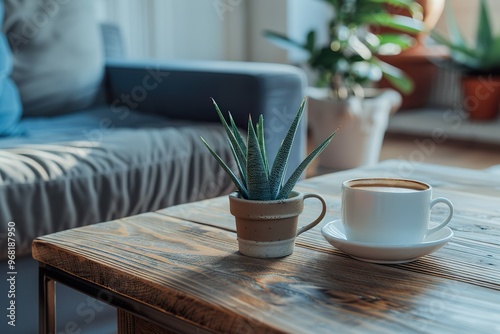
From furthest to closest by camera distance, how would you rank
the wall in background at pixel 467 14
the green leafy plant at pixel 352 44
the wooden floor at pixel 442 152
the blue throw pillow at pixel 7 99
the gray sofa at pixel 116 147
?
the wall in background at pixel 467 14
the wooden floor at pixel 442 152
the green leafy plant at pixel 352 44
the blue throw pillow at pixel 7 99
the gray sofa at pixel 116 147

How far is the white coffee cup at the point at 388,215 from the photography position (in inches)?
28.2

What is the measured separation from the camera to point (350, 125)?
268 cm

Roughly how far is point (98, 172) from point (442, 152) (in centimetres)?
227

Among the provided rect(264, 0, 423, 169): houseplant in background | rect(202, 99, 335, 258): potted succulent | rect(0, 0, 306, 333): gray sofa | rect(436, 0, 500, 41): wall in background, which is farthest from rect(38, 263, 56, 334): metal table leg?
rect(436, 0, 500, 41): wall in background

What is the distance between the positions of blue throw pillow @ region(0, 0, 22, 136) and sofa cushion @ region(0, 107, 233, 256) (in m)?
0.04

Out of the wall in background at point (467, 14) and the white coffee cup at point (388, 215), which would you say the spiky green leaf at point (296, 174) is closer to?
the white coffee cup at point (388, 215)

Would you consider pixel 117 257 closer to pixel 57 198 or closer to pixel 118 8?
pixel 57 198

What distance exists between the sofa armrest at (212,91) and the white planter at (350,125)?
71 cm

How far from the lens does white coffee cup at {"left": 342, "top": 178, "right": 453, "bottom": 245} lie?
717mm

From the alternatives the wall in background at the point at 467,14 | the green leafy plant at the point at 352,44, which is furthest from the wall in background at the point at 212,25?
the green leafy plant at the point at 352,44

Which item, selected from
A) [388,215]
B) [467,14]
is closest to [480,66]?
[467,14]

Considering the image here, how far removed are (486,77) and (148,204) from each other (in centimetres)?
247

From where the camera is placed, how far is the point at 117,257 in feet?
2.42

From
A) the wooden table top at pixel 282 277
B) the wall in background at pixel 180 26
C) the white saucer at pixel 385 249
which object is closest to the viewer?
the wooden table top at pixel 282 277
